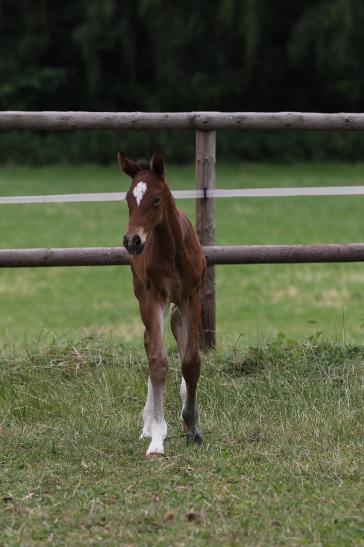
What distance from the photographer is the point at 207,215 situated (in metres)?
7.24

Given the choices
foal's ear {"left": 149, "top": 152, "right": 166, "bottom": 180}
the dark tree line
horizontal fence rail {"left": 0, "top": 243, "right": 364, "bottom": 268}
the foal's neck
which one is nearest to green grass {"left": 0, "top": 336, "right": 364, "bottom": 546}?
horizontal fence rail {"left": 0, "top": 243, "right": 364, "bottom": 268}

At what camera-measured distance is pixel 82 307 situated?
1257cm

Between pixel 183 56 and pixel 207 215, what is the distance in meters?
32.1

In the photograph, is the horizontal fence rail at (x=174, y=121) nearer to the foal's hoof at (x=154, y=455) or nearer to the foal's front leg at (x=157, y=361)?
the foal's front leg at (x=157, y=361)

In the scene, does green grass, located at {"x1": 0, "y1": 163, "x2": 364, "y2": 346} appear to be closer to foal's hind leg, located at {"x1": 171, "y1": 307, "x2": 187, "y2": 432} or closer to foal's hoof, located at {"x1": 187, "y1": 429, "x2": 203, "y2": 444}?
foal's hind leg, located at {"x1": 171, "y1": 307, "x2": 187, "y2": 432}

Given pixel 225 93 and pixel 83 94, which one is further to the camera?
pixel 83 94

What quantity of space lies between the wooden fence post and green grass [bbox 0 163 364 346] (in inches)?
10.6

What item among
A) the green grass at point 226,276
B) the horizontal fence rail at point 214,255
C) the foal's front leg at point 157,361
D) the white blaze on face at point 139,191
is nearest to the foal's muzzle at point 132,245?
the white blaze on face at point 139,191

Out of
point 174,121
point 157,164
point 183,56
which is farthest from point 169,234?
point 183,56

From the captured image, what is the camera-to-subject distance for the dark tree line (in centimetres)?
3584

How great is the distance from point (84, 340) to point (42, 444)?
5.43ft

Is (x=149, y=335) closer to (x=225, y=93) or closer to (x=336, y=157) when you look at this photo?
(x=336, y=157)

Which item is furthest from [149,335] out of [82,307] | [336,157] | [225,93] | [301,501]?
[225,93]

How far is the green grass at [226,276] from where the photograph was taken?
10922mm
